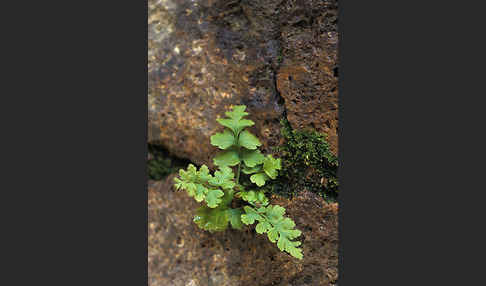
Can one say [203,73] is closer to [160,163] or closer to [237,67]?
[237,67]

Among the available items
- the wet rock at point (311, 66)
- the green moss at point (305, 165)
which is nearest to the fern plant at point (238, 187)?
the green moss at point (305, 165)

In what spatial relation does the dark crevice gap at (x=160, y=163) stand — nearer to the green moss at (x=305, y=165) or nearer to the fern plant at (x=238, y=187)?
the fern plant at (x=238, y=187)

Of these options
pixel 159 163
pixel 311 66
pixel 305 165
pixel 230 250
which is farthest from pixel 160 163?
pixel 311 66

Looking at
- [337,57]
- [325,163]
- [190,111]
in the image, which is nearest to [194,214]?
[190,111]

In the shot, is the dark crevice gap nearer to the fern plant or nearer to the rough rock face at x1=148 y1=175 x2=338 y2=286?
the rough rock face at x1=148 y1=175 x2=338 y2=286

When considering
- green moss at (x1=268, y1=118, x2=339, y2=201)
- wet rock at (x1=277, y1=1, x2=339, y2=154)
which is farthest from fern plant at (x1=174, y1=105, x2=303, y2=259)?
wet rock at (x1=277, y1=1, x2=339, y2=154)

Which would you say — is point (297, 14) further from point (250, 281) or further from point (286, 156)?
point (250, 281)
